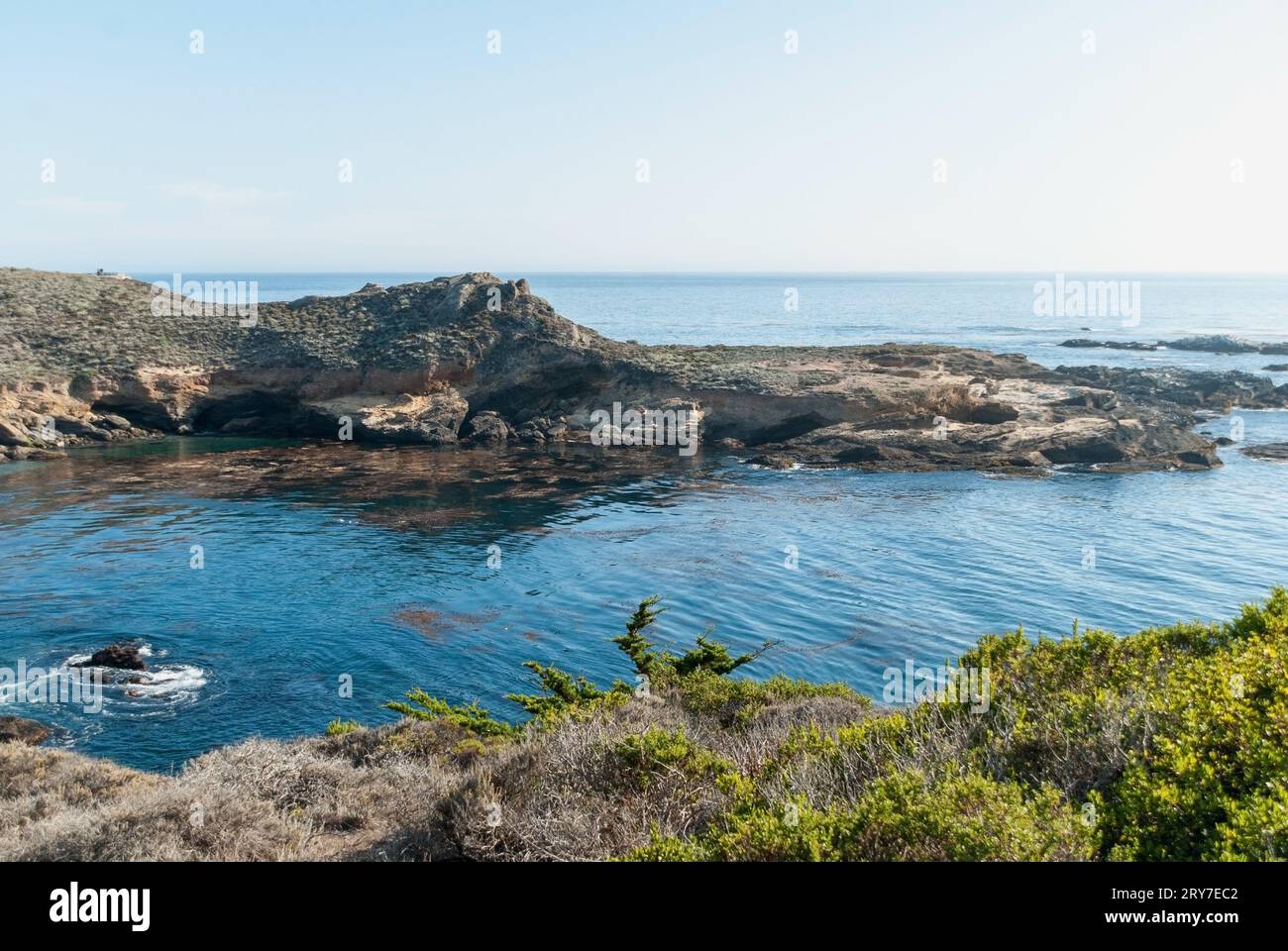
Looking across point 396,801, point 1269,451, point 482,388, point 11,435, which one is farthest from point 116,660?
point 1269,451

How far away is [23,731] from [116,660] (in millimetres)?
3534

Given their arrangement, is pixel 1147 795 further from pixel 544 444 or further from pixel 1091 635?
pixel 544 444

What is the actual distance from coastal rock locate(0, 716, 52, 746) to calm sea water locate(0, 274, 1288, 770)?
0.61 m

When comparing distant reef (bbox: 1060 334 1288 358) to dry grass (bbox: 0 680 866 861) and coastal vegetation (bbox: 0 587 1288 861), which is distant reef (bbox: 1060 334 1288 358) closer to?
coastal vegetation (bbox: 0 587 1288 861)

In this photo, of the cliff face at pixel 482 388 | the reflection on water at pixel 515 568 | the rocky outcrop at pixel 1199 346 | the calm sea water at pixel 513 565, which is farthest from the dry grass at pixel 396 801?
the rocky outcrop at pixel 1199 346

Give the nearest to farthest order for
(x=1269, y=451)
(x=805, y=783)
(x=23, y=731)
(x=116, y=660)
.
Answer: (x=805, y=783), (x=23, y=731), (x=116, y=660), (x=1269, y=451)

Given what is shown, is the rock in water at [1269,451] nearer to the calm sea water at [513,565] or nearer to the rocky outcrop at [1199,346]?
the calm sea water at [513,565]

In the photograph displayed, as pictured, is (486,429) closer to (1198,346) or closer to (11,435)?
(11,435)

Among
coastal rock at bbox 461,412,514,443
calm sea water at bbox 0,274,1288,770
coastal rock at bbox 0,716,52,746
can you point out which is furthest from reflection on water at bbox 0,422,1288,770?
coastal rock at bbox 461,412,514,443

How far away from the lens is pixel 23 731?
17.6m

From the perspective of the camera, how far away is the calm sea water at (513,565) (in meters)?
21.7

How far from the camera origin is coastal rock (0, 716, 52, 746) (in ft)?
56.3
